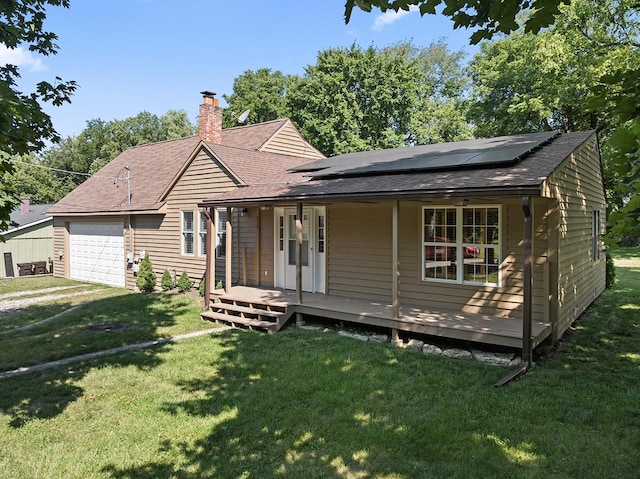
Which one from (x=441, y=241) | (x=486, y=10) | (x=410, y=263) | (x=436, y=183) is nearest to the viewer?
(x=486, y=10)

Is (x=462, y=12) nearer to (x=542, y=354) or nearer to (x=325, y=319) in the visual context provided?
(x=542, y=354)

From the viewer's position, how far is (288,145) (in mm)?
15922

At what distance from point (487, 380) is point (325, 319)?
4.11 meters

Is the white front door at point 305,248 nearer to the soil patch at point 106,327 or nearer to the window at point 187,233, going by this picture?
the window at point 187,233

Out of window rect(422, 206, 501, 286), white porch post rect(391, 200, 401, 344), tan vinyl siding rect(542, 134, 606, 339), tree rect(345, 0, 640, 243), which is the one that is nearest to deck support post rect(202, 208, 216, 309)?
white porch post rect(391, 200, 401, 344)

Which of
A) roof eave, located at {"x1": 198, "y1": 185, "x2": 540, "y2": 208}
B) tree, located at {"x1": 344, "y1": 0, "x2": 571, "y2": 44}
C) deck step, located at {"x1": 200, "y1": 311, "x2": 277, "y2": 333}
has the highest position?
tree, located at {"x1": 344, "y1": 0, "x2": 571, "y2": 44}

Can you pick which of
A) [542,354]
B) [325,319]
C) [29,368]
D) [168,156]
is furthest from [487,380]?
[168,156]

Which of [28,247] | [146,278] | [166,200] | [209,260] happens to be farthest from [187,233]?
[28,247]

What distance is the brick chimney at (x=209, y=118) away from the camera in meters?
14.3

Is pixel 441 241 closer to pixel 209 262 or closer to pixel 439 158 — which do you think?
pixel 439 158

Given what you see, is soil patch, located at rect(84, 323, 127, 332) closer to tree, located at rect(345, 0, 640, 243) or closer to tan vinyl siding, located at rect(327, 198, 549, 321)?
tan vinyl siding, located at rect(327, 198, 549, 321)

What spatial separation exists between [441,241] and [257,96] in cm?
2969

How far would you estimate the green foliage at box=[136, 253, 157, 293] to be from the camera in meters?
13.8

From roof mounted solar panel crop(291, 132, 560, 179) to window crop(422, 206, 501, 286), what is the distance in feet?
2.81
